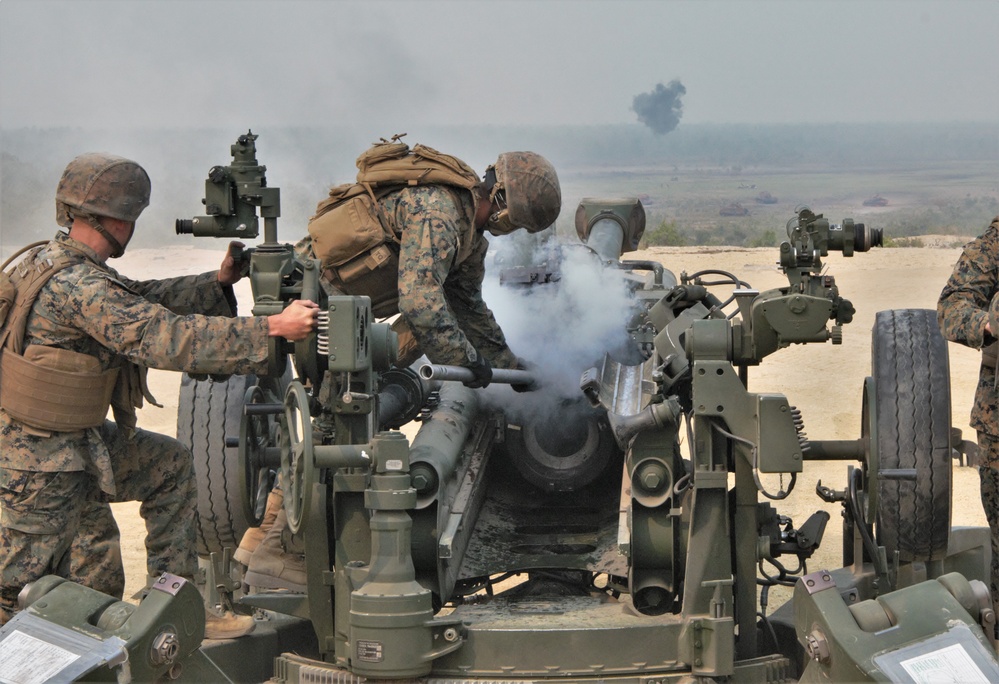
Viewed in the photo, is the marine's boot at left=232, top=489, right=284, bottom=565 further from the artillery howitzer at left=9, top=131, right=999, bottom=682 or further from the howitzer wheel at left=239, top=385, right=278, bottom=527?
the howitzer wheel at left=239, top=385, right=278, bottom=527

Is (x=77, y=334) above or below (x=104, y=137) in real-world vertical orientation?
below

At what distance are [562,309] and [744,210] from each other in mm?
20451

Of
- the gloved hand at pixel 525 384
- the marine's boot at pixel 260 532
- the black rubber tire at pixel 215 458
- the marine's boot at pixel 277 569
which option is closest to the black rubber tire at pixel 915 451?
the gloved hand at pixel 525 384

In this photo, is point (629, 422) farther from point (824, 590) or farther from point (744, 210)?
point (744, 210)

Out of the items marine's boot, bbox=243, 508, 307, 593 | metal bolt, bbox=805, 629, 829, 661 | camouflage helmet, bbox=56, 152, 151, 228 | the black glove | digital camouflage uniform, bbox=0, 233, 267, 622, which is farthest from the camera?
the black glove

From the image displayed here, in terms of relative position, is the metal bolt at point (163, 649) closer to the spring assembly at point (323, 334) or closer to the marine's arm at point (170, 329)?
the marine's arm at point (170, 329)

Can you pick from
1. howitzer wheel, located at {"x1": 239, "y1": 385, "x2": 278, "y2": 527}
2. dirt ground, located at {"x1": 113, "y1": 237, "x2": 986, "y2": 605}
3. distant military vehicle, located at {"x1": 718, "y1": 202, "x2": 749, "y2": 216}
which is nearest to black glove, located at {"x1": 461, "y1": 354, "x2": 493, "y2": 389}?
howitzer wheel, located at {"x1": 239, "y1": 385, "x2": 278, "y2": 527}

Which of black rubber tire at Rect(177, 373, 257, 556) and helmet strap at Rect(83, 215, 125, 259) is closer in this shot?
helmet strap at Rect(83, 215, 125, 259)

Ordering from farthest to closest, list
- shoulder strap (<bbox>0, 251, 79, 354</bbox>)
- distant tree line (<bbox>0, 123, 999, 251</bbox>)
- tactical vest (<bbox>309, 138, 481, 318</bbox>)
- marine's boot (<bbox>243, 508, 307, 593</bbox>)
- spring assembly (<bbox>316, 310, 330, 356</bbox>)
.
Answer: distant tree line (<bbox>0, 123, 999, 251</bbox>) < tactical vest (<bbox>309, 138, 481, 318</bbox>) < marine's boot (<bbox>243, 508, 307, 593</bbox>) < shoulder strap (<bbox>0, 251, 79, 354</bbox>) < spring assembly (<bbox>316, 310, 330, 356</bbox>)

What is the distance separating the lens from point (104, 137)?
26094mm

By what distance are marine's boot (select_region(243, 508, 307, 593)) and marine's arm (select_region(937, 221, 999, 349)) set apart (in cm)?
270

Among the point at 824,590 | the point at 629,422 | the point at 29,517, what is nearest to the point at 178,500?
the point at 29,517

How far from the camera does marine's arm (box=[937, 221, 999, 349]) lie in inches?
238

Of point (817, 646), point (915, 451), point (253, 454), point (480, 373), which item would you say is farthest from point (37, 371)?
point (915, 451)
